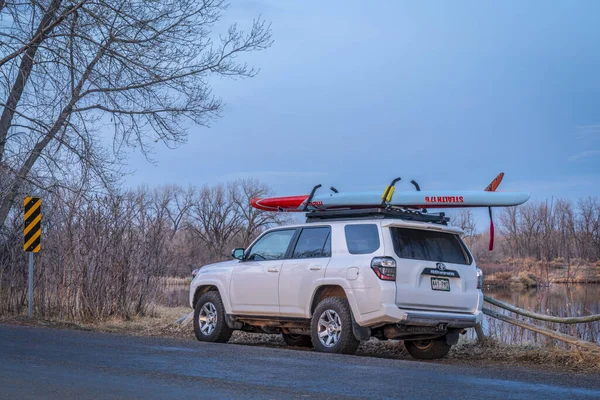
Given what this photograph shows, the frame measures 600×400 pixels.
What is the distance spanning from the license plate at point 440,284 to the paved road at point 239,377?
1.79 meters

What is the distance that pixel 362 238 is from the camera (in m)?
11.2

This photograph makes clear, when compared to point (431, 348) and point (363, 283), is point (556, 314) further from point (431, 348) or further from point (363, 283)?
point (363, 283)

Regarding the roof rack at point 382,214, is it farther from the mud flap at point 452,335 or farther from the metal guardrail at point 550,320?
the metal guardrail at point 550,320

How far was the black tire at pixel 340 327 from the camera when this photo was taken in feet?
35.7

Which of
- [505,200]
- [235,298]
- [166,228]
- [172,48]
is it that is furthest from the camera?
[166,228]

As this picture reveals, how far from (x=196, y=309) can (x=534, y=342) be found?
551 cm

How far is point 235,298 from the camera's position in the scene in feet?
41.8

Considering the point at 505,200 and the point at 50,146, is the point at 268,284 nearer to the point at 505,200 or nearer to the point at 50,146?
the point at 505,200

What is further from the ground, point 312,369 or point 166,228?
point 166,228

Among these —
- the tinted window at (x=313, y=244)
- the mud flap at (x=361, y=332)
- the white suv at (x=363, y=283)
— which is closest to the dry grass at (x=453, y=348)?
the white suv at (x=363, y=283)

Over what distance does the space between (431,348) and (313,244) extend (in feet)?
7.59

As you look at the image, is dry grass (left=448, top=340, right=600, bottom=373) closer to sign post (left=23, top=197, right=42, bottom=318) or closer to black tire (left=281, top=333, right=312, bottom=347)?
black tire (left=281, top=333, right=312, bottom=347)

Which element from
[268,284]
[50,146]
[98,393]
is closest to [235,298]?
[268,284]

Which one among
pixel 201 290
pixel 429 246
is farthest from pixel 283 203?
pixel 429 246
